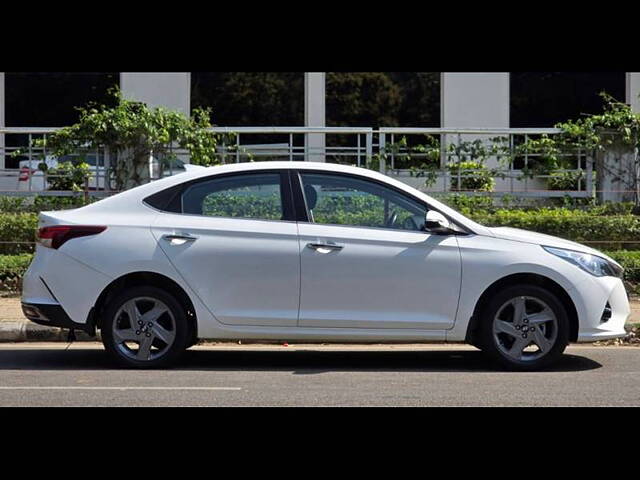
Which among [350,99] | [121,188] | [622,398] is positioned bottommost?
[622,398]

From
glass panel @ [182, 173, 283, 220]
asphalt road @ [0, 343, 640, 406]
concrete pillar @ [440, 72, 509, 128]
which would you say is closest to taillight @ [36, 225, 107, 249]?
glass panel @ [182, 173, 283, 220]

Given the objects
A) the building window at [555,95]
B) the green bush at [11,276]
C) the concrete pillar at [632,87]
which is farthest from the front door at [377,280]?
the building window at [555,95]

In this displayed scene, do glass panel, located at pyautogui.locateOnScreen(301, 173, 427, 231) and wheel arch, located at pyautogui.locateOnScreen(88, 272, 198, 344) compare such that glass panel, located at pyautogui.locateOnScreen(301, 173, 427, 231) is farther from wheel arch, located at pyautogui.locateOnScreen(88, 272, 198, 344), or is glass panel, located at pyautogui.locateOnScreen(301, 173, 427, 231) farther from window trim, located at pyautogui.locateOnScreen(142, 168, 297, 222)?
wheel arch, located at pyautogui.locateOnScreen(88, 272, 198, 344)

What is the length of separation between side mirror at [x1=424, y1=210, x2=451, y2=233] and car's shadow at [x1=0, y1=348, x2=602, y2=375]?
119 cm

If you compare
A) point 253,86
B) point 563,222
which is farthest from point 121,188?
point 253,86

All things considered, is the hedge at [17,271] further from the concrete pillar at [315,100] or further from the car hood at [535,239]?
the concrete pillar at [315,100]

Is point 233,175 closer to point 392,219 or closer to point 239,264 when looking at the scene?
point 239,264

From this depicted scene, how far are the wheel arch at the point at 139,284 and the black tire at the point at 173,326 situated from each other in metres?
0.05

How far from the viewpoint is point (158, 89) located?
24.0 metres

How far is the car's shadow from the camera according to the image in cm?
906

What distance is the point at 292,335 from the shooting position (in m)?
8.71

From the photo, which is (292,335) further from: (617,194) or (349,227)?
(617,194)

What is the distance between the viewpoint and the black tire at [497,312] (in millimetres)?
8648

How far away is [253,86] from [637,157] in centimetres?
1471
